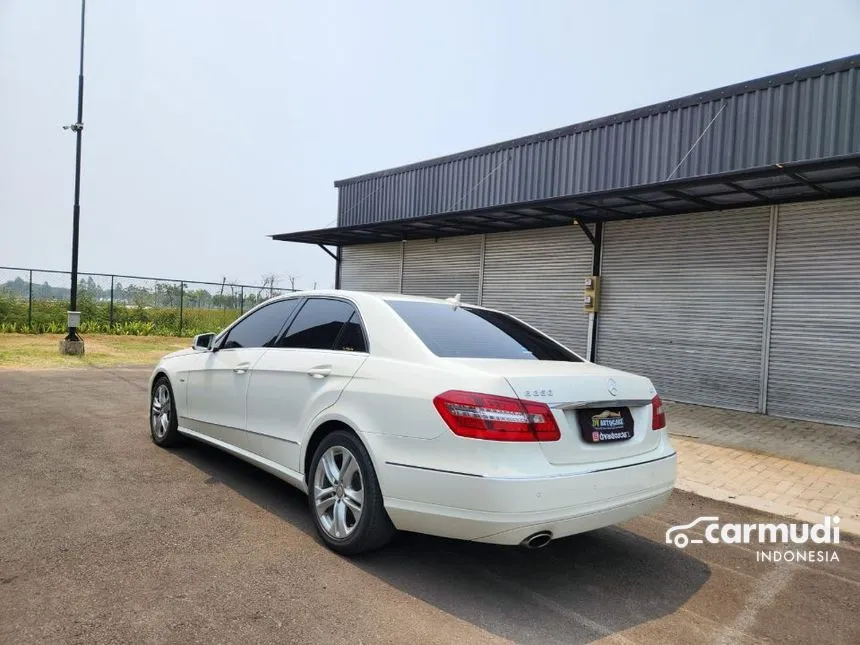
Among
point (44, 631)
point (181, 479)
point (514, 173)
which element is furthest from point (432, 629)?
point (514, 173)

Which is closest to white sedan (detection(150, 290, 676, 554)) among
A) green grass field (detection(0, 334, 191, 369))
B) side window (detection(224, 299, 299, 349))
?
side window (detection(224, 299, 299, 349))

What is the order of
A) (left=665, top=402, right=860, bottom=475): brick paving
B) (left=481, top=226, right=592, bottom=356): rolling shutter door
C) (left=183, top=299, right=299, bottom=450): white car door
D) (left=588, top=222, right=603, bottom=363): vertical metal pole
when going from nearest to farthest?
(left=183, top=299, right=299, bottom=450): white car door, (left=665, top=402, right=860, bottom=475): brick paving, (left=588, top=222, right=603, bottom=363): vertical metal pole, (left=481, top=226, right=592, bottom=356): rolling shutter door

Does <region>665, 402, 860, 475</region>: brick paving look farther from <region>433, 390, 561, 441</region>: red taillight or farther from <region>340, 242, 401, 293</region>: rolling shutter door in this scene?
<region>340, 242, 401, 293</region>: rolling shutter door

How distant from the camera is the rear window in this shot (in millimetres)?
3641

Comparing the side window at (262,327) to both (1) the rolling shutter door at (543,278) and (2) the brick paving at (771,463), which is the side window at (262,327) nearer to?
(2) the brick paving at (771,463)

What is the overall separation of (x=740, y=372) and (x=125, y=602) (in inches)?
375

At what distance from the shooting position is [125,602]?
2.88m

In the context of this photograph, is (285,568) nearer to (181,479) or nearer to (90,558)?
(90,558)

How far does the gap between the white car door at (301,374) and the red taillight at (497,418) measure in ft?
2.85

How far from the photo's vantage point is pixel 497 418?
2.97 m

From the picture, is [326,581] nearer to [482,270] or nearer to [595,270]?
[595,270]

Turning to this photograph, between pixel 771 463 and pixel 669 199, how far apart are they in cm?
476

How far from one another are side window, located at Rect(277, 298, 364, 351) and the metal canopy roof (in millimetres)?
5999

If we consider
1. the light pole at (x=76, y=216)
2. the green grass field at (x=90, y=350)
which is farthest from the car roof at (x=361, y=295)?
the light pole at (x=76, y=216)
